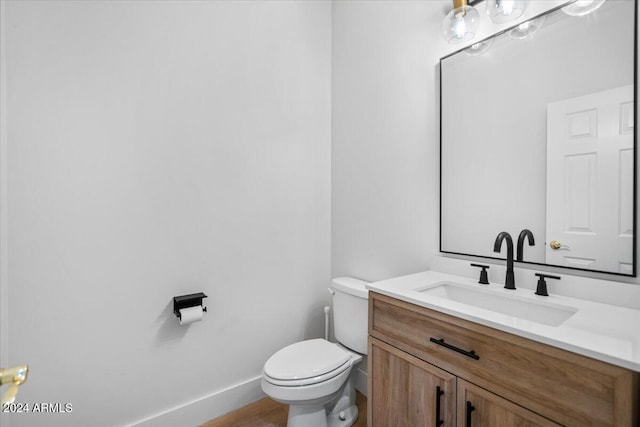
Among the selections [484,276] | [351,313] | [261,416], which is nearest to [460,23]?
[484,276]

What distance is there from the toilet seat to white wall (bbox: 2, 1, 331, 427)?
40 centimetres

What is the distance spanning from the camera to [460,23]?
4.42 ft

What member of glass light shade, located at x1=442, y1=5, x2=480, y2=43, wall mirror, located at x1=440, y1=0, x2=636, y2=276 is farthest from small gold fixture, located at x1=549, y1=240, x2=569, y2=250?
glass light shade, located at x1=442, y1=5, x2=480, y2=43

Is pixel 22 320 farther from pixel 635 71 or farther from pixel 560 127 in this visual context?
pixel 635 71

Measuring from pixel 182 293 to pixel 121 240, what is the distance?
16.2 inches

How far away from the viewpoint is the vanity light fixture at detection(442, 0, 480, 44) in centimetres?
132

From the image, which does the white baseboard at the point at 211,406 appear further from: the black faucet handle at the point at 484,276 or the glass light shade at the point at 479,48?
the glass light shade at the point at 479,48

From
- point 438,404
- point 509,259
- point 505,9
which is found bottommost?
point 438,404

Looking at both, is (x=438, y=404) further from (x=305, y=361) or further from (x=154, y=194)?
(x=154, y=194)

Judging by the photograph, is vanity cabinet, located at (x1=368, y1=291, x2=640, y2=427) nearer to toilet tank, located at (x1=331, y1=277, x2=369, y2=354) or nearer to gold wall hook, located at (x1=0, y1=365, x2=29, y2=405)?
toilet tank, located at (x1=331, y1=277, x2=369, y2=354)

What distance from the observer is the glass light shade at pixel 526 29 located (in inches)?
46.3

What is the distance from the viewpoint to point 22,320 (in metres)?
1.24

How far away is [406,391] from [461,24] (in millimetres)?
1582

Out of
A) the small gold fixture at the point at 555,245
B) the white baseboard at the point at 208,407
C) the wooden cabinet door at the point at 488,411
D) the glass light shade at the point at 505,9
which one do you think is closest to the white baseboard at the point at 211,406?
the white baseboard at the point at 208,407
